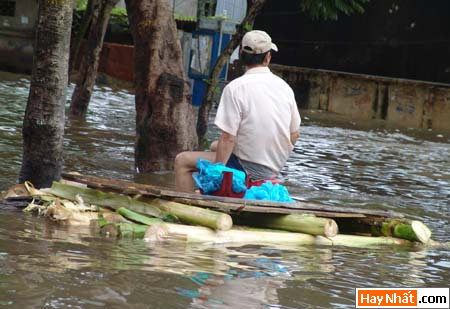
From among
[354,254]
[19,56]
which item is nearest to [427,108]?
[19,56]

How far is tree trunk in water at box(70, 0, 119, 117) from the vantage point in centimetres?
1753

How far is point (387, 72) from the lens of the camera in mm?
25328

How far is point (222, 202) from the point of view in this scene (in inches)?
297

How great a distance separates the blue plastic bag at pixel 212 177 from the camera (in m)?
7.70

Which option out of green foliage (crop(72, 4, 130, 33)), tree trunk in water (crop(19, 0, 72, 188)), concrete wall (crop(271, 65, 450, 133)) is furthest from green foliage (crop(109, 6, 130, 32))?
tree trunk in water (crop(19, 0, 72, 188))

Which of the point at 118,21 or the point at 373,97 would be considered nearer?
the point at 373,97

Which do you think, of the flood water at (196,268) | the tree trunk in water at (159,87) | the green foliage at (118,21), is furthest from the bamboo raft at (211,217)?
the green foliage at (118,21)

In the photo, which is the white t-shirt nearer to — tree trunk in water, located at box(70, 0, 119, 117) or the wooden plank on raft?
the wooden plank on raft

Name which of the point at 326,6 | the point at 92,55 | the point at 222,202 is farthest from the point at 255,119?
the point at 92,55

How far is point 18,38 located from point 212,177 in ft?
72.3

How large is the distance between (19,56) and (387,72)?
35.4 feet

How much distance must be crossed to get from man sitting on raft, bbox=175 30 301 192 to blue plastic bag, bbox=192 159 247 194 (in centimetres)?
8

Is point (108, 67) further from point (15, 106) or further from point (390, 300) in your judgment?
point (390, 300)

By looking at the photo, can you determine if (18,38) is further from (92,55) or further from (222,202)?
(222,202)
